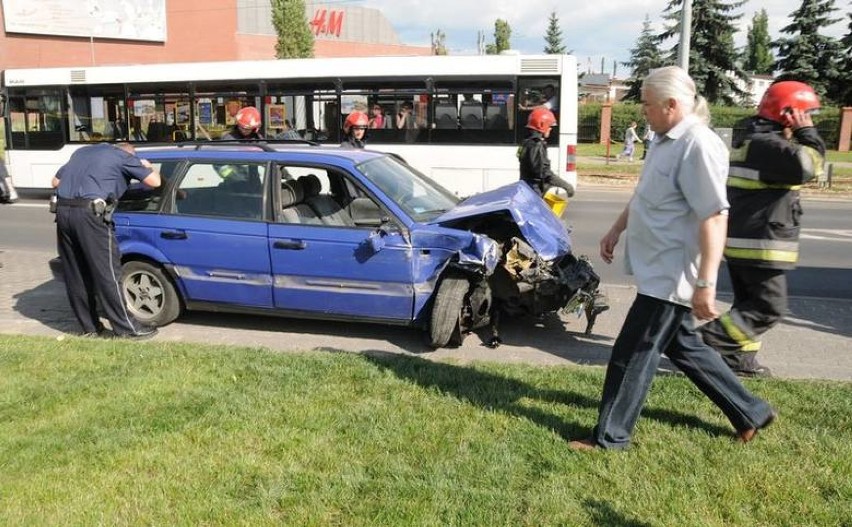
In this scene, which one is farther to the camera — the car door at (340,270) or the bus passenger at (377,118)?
the bus passenger at (377,118)

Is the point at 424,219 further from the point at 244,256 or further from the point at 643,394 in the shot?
the point at 643,394

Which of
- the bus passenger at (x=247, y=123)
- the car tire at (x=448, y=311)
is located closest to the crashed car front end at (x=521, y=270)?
the car tire at (x=448, y=311)

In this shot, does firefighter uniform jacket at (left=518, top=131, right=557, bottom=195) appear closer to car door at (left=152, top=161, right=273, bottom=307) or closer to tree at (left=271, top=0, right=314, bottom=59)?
car door at (left=152, top=161, right=273, bottom=307)

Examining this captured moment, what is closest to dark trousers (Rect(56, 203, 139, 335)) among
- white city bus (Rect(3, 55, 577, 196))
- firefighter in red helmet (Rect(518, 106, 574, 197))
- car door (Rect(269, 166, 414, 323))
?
car door (Rect(269, 166, 414, 323))

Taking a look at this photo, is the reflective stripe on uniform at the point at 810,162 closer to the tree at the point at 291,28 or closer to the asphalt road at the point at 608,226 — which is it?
the asphalt road at the point at 608,226

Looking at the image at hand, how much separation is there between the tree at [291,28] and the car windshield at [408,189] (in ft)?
121

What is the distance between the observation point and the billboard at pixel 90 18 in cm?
4231

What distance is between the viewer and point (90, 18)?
4531cm

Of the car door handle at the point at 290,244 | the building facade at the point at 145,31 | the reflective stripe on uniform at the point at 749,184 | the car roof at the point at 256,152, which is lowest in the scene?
the car door handle at the point at 290,244

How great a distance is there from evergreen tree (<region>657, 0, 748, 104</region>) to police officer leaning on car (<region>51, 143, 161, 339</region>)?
116 ft

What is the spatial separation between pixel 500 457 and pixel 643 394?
2.54 feet

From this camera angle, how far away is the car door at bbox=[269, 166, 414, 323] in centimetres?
545

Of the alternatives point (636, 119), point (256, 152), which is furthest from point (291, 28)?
point (256, 152)

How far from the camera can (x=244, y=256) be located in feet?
18.8
